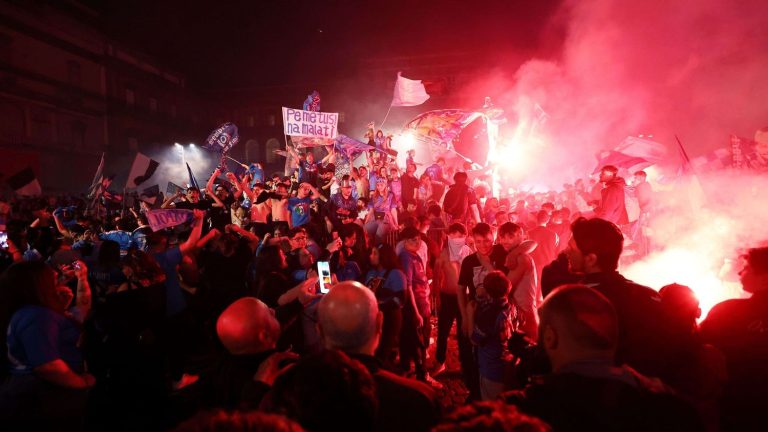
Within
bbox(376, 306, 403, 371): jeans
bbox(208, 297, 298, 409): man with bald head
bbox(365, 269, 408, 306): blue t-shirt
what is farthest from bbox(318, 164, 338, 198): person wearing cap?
bbox(208, 297, 298, 409): man with bald head

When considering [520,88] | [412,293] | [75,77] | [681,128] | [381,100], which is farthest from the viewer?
[381,100]

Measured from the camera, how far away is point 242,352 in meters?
2.72

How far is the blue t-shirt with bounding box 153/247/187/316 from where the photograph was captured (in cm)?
550

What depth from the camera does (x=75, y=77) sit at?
39.7m

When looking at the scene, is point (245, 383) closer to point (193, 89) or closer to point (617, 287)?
point (617, 287)

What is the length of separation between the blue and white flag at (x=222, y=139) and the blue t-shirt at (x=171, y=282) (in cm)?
982

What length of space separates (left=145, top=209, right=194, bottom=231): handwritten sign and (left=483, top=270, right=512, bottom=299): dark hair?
6237 mm

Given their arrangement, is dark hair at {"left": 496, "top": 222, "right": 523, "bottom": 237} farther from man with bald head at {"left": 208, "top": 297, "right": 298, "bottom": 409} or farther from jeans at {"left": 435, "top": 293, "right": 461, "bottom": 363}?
man with bald head at {"left": 208, "top": 297, "right": 298, "bottom": 409}

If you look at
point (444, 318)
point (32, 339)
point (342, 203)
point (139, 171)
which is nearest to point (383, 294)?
point (444, 318)

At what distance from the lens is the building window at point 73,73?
38.9 meters

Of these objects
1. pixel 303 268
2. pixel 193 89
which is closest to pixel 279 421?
pixel 303 268

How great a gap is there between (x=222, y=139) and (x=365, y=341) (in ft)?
46.7

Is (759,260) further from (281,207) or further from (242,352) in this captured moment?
(281,207)

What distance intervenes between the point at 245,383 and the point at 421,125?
1332cm
